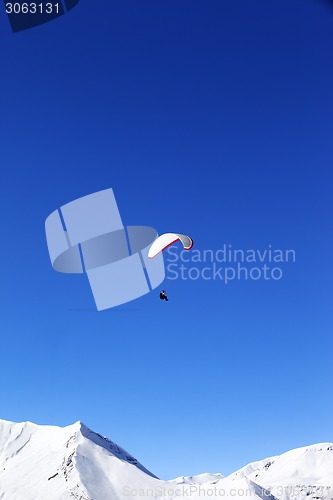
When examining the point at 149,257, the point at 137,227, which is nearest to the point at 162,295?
the point at 149,257

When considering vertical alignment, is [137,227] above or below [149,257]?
above

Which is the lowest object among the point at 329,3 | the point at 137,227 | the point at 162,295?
the point at 162,295

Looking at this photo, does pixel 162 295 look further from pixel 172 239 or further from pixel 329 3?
pixel 329 3

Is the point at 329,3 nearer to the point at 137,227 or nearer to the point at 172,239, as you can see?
the point at 172,239

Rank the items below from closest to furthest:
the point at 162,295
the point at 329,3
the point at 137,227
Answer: the point at 329,3, the point at 162,295, the point at 137,227

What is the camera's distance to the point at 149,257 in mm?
95625

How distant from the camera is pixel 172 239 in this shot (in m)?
94.7

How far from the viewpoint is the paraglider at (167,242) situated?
9338cm

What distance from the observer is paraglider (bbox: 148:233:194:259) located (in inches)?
3676

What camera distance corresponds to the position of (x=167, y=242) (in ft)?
311

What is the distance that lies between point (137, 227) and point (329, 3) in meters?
57.0

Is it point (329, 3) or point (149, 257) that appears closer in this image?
point (329, 3)

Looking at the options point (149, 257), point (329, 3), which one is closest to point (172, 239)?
point (149, 257)

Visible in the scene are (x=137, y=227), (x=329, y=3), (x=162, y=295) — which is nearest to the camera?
(x=329, y=3)
